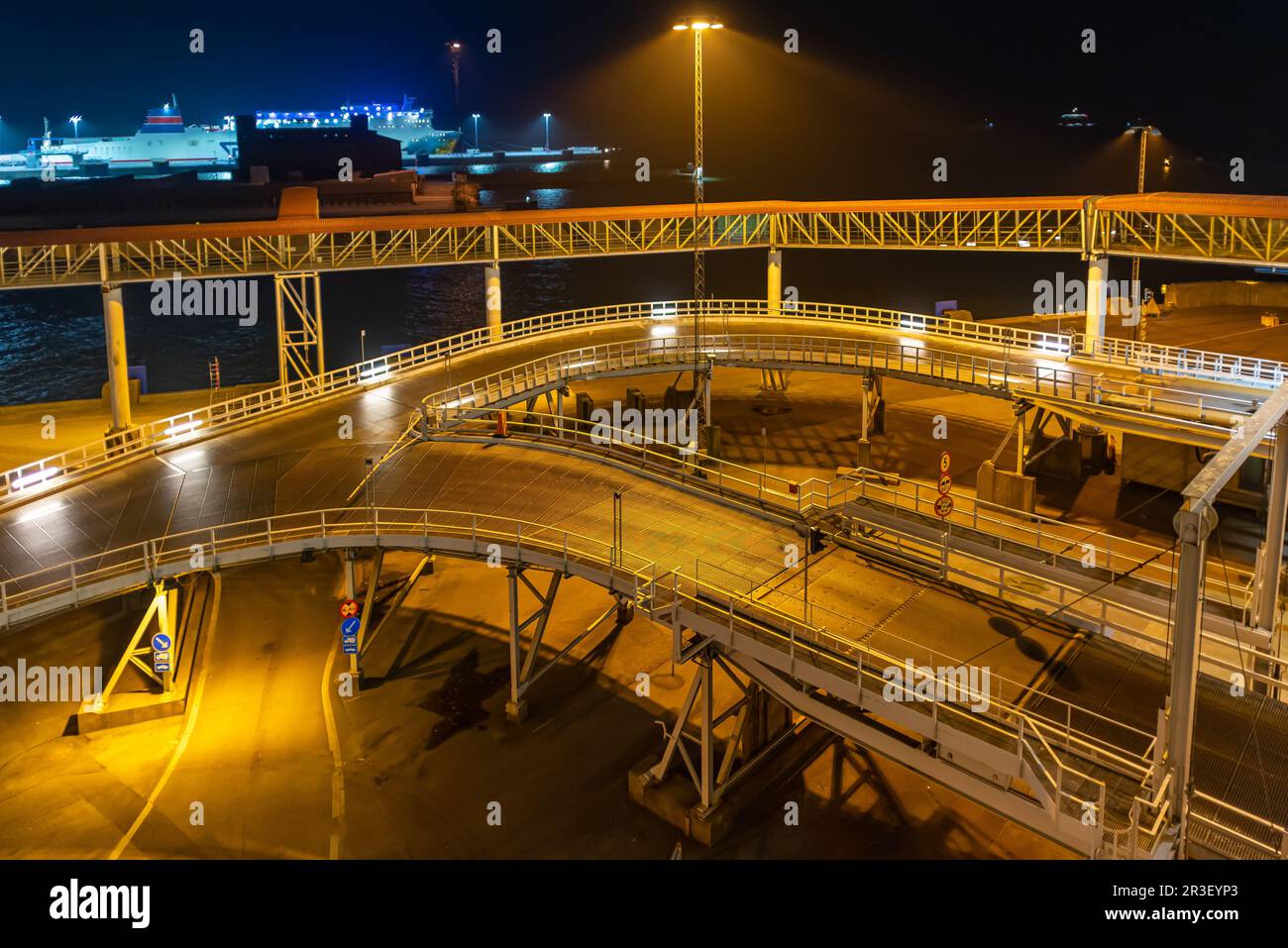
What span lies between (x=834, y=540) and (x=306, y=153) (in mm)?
160866

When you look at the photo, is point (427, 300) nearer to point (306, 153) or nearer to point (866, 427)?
point (306, 153)

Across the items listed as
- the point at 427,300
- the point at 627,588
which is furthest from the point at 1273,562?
the point at 427,300

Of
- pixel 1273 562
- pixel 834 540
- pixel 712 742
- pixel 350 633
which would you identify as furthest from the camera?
pixel 350 633

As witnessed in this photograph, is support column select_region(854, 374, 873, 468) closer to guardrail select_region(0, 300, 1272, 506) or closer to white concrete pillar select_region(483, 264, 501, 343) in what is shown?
guardrail select_region(0, 300, 1272, 506)

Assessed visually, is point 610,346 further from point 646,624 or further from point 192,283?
point 192,283

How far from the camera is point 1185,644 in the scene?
1612cm

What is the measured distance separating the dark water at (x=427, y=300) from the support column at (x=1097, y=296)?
6715cm

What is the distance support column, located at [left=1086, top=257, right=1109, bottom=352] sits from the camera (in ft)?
158

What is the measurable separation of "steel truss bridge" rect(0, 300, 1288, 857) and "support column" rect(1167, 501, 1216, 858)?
0.24ft

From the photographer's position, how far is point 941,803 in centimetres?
2519

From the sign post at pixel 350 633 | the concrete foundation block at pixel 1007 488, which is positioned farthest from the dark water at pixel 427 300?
the sign post at pixel 350 633

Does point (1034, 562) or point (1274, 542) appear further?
point (1274, 542)

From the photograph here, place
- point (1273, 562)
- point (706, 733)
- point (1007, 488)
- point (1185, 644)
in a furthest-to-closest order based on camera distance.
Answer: point (1007, 488) → point (1273, 562) → point (706, 733) → point (1185, 644)

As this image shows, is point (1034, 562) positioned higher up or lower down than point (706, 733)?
higher up
